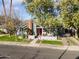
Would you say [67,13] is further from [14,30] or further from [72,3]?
[14,30]

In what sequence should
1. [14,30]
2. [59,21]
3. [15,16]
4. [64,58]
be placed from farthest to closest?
1. [15,16]
2. [14,30]
3. [59,21]
4. [64,58]

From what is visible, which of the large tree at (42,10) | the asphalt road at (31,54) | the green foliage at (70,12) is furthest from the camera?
the large tree at (42,10)

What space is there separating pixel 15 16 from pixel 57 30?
13.6 meters

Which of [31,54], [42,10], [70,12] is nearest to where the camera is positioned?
[31,54]

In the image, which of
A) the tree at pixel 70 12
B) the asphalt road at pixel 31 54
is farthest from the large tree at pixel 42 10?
the asphalt road at pixel 31 54

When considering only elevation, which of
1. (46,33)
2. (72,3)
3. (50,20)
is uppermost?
(72,3)

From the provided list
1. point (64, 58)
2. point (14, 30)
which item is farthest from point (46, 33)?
point (64, 58)

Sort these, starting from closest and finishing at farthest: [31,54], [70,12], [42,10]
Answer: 1. [31,54]
2. [70,12]
3. [42,10]

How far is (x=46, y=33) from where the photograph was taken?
65.2 metres

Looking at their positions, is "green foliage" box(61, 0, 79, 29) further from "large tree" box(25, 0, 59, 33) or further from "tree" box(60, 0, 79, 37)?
"large tree" box(25, 0, 59, 33)

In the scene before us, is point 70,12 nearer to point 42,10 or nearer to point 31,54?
point 42,10

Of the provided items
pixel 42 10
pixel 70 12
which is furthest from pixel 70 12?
pixel 42 10

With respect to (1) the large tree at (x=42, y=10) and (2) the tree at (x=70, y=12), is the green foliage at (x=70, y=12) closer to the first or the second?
(2) the tree at (x=70, y=12)

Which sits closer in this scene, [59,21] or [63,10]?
[63,10]
